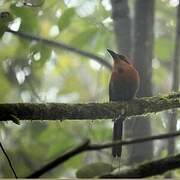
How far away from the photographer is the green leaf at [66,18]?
1612 mm

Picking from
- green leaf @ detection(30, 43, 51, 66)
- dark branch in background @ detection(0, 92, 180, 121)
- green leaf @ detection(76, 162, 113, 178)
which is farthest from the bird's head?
green leaf @ detection(76, 162, 113, 178)

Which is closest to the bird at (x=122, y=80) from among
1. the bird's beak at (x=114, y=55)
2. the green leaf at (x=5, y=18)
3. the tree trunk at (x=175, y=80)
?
the bird's beak at (x=114, y=55)

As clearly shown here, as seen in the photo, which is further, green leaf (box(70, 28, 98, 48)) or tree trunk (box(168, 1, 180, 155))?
green leaf (box(70, 28, 98, 48))

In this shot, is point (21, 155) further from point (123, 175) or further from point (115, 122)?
point (123, 175)

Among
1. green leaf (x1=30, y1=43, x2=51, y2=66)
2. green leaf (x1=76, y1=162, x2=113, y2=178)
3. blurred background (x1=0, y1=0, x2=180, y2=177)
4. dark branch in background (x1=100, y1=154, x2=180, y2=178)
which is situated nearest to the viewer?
dark branch in background (x1=100, y1=154, x2=180, y2=178)

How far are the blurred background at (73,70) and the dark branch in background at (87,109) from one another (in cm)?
4

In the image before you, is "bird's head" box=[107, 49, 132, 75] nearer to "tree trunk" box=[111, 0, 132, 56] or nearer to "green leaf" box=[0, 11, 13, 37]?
"tree trunk" box=[111, 0, 132, 56]

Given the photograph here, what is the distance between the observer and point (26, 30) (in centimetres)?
161

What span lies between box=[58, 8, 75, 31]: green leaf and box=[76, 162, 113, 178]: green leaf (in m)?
0.53

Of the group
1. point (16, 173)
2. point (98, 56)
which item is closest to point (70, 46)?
point (98, 56)

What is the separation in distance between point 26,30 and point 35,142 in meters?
0.41

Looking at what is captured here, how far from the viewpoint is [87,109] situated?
1400 mm

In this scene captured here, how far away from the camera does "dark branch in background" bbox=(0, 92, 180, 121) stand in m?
1.36

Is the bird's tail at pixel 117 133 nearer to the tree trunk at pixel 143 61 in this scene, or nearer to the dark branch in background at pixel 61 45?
the tree trunk at pixel 143 61
